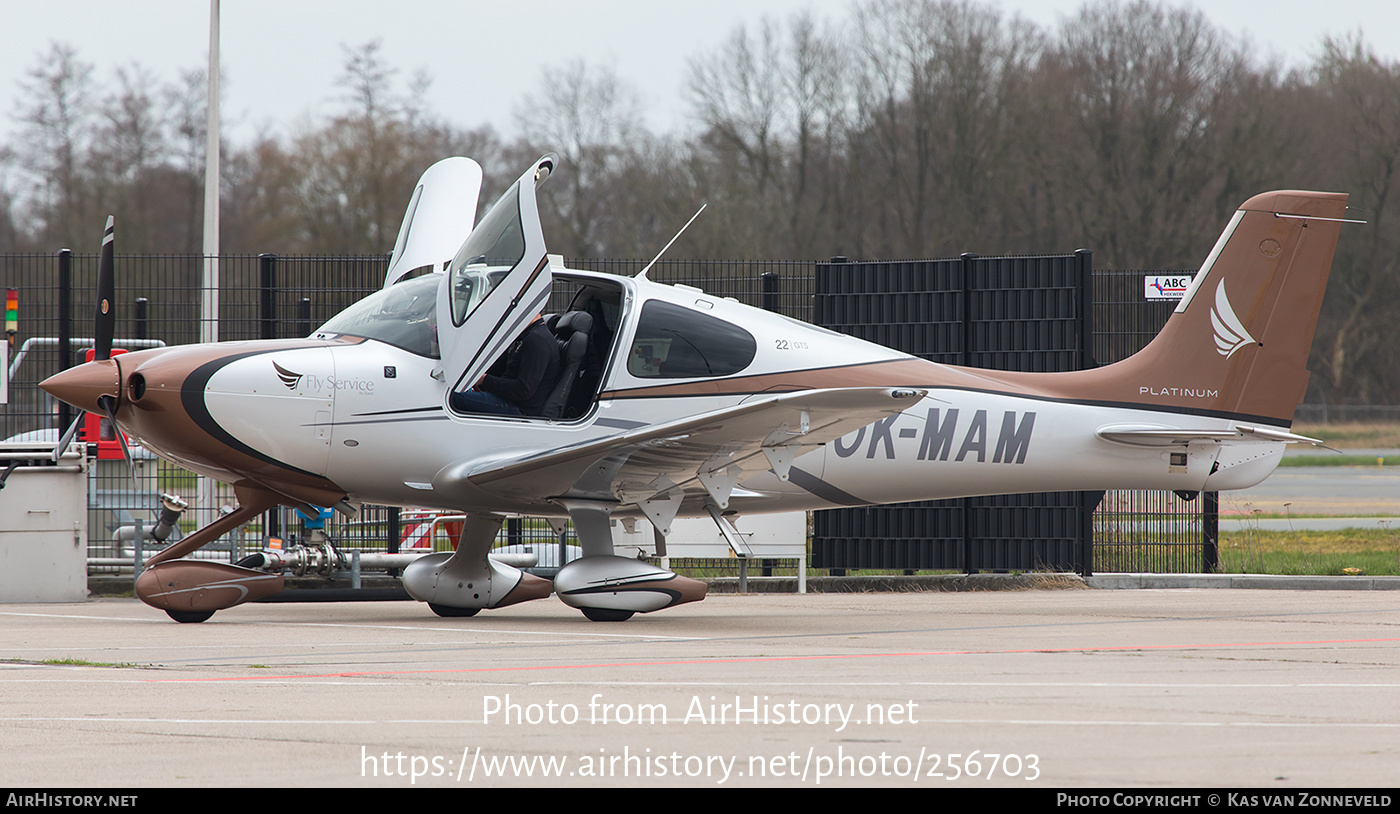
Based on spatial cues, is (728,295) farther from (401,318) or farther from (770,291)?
(401,318)

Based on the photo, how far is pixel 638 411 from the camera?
33.3 feet

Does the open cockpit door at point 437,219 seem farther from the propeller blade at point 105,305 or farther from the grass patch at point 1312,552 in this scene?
the grass patch at point 1312,552

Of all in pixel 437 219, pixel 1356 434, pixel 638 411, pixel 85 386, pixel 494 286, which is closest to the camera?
pixel 85 386

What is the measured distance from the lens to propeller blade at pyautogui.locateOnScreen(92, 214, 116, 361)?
387 inches

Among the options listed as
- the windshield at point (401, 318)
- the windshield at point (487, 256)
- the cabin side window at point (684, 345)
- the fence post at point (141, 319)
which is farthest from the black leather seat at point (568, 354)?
the fence post at point (141, 319)

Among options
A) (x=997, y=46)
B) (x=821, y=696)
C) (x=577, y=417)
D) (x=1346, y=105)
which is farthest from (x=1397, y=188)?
(x=821, y=696)

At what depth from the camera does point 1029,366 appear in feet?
44.9

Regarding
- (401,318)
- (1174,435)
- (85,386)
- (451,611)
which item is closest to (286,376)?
(401,318)

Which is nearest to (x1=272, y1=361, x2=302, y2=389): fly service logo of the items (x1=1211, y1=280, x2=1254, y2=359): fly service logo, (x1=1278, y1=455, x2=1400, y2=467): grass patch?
(x1=1211, y1=280, x2=1254, y2=359): fly service logo

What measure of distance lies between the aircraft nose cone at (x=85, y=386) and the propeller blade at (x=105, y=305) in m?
0.34

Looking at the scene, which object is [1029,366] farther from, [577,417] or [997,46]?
[997,46]

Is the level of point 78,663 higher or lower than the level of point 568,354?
lower

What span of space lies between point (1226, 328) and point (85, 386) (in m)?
8.81

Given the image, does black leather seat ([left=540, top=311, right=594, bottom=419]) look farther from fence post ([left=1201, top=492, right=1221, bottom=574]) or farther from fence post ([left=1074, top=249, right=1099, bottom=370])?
fence post ([left=1201, top=492, right=1221, bottom=574])
